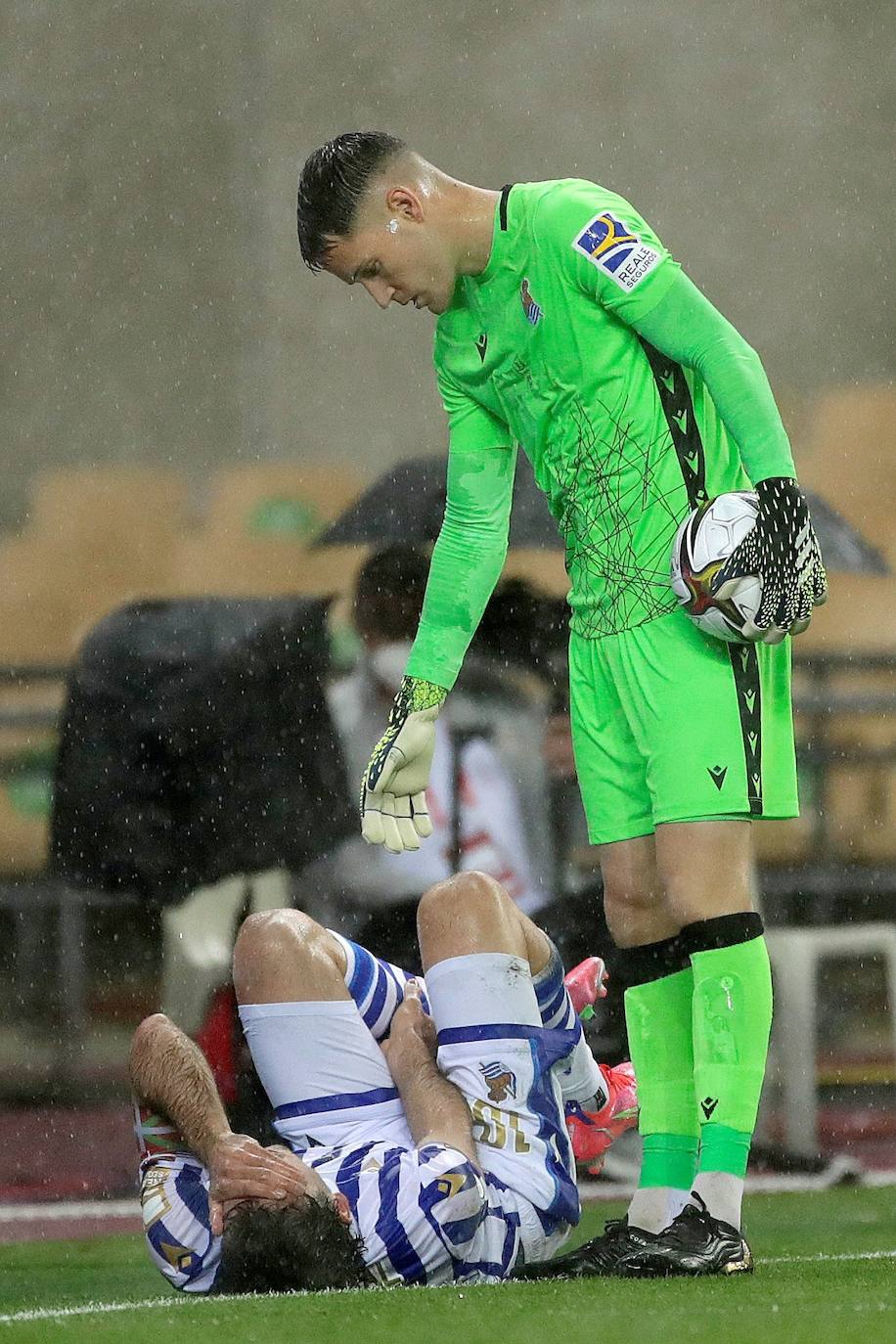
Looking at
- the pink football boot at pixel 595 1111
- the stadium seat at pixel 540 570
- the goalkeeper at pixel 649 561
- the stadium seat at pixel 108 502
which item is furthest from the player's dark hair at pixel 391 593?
the goalkeeper at pixel 649 561

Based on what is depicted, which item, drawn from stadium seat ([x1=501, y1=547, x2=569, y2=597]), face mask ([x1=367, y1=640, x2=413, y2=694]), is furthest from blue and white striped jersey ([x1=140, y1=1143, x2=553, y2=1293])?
stadium seat ([x1=501, y1=547, x2=569, y2=597])

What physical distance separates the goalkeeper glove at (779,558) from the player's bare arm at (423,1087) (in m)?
0.59

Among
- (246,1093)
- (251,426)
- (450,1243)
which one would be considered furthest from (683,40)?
(450,1243)

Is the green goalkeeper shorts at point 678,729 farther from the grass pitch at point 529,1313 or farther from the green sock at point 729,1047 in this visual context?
the grass pitch at point 529,1313

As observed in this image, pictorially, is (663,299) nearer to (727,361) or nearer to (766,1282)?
(727,361)

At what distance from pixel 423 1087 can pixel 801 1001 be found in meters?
1.75

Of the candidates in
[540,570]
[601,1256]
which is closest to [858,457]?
[540,570]

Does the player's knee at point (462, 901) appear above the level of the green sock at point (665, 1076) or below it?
above

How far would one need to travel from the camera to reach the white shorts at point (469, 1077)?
6.59 ft

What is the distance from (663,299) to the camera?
6.02 ft

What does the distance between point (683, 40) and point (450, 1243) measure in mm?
3095

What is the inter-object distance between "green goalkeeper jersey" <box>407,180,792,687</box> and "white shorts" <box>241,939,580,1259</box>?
0.40 meters

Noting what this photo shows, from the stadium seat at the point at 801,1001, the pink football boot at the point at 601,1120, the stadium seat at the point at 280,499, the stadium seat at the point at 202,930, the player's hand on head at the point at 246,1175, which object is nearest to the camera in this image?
the player's hand on head at the point at 246,1175

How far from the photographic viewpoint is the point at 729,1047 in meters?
1.80
